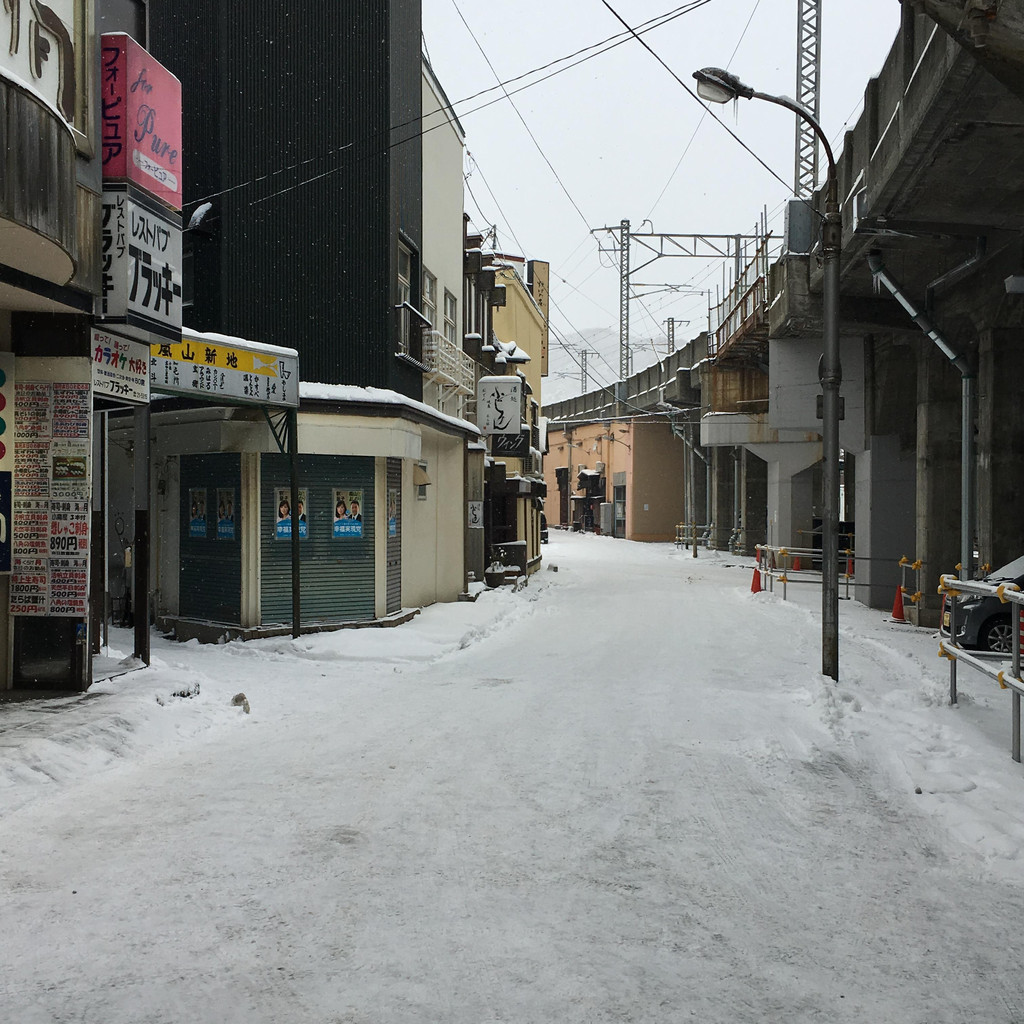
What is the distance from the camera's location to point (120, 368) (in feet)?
32.8

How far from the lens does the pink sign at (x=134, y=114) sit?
9391 millimetres

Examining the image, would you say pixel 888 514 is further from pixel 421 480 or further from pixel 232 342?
pixel 232 342

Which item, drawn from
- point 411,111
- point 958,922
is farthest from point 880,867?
point 411,111

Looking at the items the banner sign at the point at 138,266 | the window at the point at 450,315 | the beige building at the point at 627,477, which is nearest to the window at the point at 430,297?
the window at the point at 450,315

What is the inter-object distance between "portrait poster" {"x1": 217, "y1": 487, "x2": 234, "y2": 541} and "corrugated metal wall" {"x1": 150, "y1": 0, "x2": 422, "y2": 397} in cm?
223

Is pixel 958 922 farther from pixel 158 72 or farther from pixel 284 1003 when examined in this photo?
pixel 158 72

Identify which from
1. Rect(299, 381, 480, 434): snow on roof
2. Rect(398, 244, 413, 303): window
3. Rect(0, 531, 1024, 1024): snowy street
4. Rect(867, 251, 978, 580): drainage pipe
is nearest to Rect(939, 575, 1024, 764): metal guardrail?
Rect(0, 531, 1024, 1024): snowy street

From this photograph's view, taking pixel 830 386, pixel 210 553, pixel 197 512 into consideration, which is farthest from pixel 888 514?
pixel 197 512

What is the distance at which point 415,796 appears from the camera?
6566mm

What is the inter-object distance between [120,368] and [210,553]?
5.33 m

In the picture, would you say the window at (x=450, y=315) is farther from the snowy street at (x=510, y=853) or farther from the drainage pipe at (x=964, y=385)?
the snowy street at (x=510, y=853)

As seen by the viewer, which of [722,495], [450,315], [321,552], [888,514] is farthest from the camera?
[722,495]

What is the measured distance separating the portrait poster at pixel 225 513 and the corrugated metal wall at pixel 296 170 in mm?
2235

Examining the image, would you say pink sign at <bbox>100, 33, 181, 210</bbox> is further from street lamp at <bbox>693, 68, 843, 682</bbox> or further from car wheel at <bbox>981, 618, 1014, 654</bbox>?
car wheel at <bbox>981, 618, 1014, 654</bbox>
